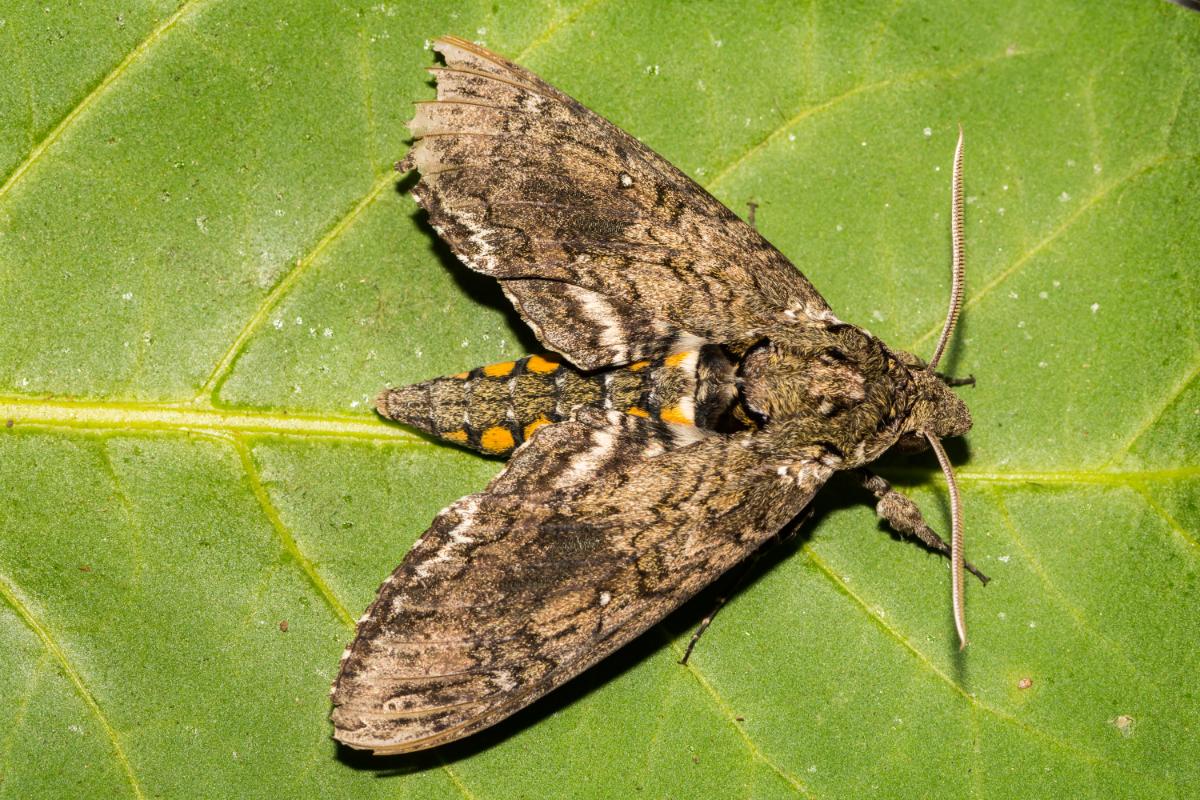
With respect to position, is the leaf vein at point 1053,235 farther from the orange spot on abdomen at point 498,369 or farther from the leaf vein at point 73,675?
the leaf vein at point 73,675

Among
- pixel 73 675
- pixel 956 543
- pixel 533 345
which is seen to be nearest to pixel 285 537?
pixel 73 675

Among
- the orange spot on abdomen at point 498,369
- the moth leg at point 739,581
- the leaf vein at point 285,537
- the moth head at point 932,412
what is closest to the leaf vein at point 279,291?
the leaf vein at point 285,537

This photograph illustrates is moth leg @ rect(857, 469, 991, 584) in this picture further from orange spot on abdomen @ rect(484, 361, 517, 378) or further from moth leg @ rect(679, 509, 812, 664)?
orange spot on abdomen @ rect(484, 361, 517, 378)

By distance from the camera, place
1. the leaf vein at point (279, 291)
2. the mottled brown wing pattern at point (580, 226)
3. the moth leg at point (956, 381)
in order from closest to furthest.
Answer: the mottled brown wing pattern at point (580, 226), the leaf vein at point (279, 291), the moth leg at point (956, 381)

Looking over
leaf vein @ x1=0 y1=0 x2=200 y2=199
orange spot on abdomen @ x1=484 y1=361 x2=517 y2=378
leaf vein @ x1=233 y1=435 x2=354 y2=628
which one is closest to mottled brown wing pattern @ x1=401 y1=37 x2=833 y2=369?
orange spot on abdomen @ x1=484 y1=361 x2=517 y2=378

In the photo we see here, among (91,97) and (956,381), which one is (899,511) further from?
(91,97)

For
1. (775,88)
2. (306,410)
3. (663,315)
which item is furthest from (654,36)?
(306,410)

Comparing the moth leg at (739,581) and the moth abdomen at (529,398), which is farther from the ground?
the moth abdomen at (529,398)

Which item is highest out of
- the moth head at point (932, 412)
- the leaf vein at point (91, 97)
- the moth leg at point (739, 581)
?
the leaf vein at point (91, 97)
